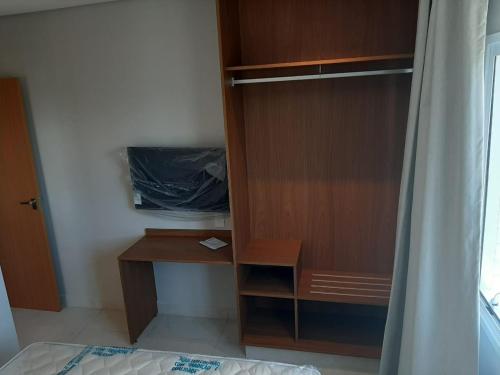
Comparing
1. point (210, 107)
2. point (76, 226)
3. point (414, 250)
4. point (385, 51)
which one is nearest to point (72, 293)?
point (76, 226)

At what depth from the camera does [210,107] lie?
103 inches

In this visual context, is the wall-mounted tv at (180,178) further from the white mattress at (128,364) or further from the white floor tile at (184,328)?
the white mattress at (128,364)

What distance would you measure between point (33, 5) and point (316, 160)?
2130mm

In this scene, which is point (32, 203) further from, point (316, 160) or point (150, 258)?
point (316, 160)

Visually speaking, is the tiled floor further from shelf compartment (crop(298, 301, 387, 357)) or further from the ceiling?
the ceiling

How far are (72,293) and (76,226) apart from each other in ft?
2.07

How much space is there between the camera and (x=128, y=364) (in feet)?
5.59

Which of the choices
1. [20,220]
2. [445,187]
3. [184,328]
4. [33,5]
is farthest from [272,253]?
[33,5]

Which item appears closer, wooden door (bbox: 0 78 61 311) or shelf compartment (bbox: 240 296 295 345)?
shelf compartment (bbox: 240 296 295 345)

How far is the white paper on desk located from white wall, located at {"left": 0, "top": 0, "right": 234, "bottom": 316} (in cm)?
13

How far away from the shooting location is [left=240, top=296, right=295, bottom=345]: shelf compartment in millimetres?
2524

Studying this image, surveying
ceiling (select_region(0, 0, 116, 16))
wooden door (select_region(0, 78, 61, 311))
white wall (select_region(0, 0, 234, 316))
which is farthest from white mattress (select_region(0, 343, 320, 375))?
ceiling (select_region(0, 0, 116, 16))

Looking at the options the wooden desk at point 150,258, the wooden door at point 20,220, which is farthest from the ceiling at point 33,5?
the wooden desk at point 150,258

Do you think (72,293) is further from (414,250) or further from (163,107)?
(414,250)
